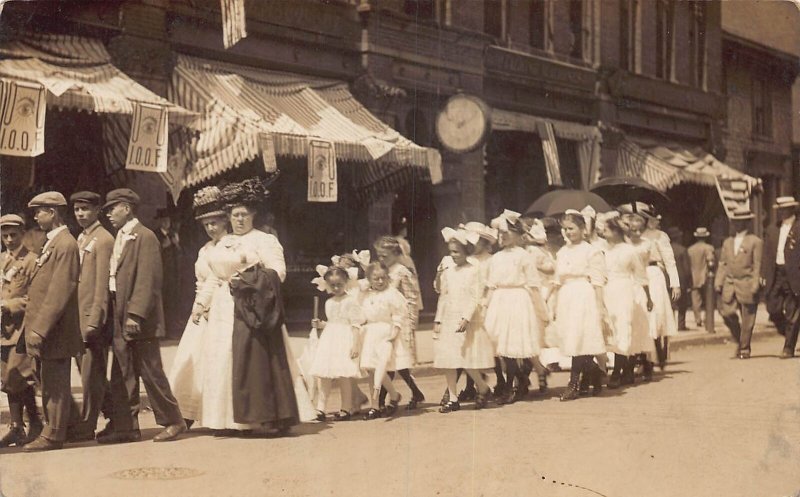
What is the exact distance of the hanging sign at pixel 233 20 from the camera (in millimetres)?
14758

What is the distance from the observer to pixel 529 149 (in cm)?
2359

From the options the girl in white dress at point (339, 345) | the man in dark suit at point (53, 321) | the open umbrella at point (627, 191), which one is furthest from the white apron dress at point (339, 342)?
the open umbrella at point (627, 191)

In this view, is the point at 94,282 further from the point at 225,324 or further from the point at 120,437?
the point at 120,437

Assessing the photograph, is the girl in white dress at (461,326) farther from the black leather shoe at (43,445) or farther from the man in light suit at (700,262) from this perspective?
the man in light suit at (700,262)

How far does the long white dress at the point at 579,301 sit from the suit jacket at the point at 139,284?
15.6 feet

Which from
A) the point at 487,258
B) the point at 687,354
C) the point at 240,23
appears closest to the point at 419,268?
the point at 687,354

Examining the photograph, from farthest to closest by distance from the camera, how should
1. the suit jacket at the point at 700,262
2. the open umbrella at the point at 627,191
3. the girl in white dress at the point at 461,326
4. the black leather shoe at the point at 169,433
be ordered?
1. the suit jacket at the point at 700,262
2. the open umbrella at the point at 627,191
3. the girl in white dress at the point at 461,326
4. the black leather shoe at the point at 169,433

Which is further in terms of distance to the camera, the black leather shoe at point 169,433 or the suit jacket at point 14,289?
the black leather shoe at point 169,433

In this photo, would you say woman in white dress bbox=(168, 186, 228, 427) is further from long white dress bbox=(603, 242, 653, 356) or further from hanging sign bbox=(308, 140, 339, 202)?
hanging sign bbox=(308, 140, 339, 202)

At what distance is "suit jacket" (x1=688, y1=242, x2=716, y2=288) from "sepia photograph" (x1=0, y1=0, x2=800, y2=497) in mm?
41

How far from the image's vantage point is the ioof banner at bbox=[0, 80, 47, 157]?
1170cm

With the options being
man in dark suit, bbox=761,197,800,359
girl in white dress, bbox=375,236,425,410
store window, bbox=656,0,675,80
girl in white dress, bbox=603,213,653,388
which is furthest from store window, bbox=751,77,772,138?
girl in white dress, bbox=375,236,425,410

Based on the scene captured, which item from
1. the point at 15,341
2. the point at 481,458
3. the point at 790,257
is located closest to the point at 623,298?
the point at 790,257

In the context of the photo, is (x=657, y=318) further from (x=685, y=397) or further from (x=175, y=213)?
(x=175, y=213)
